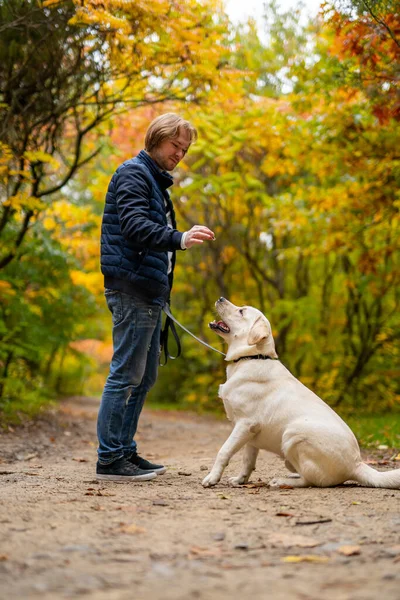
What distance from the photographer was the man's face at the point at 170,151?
4.74 metres

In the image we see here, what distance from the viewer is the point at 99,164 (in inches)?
650

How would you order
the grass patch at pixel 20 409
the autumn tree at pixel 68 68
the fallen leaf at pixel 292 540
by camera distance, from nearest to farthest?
the fallen leaf at pixel 292 540
the autumn tree at pixel 68 68
the grass patch at pixel 20 409

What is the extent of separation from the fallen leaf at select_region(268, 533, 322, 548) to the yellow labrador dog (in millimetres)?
1281

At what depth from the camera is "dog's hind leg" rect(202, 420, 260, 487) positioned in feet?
14.6

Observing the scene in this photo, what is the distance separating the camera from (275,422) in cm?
440

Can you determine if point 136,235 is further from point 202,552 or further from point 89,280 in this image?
point 89,280

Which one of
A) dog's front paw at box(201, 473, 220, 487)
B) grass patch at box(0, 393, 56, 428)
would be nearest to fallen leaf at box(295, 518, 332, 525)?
dog's front paw at box(201, 473, 220, 487)

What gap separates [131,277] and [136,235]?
325 millimetres

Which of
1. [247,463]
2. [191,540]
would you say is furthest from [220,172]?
[191,540]

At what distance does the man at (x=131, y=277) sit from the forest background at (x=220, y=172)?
89.5 inches

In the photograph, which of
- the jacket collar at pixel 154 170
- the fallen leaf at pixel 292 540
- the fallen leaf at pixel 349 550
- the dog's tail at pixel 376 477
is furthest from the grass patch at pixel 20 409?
the fallen leaf at pixel 349 550

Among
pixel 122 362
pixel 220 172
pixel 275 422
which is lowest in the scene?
pixel 275 422

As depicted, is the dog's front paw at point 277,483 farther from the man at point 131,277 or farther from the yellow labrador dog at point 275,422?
the man at point 131,277

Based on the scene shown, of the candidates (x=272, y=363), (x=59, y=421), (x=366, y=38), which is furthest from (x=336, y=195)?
(x=272, y=363)
